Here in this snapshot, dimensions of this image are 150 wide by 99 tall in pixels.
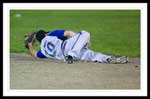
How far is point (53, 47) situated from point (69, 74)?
52 centimetres

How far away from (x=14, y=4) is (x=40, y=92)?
138 centimetres

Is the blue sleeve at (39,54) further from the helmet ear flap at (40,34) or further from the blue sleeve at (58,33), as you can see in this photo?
the blue sleeve at (58,33)

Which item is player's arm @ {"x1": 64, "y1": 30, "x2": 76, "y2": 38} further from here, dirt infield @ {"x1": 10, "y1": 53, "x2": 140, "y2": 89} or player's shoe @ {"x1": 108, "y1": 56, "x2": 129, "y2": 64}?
player's shoe @ {"x1": 108, "y1": 56, "x2": 129, "y2": 64}

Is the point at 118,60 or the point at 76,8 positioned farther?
the point at 118,60

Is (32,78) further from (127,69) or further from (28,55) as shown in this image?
(127,69)

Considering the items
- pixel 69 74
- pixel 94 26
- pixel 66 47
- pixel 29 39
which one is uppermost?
pixel 94 26

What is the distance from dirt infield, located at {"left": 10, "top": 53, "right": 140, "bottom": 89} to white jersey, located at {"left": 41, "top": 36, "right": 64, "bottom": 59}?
0.34ft

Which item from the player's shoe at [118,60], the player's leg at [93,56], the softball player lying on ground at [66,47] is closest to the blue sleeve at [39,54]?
the softball player lying on ground at [66,47]

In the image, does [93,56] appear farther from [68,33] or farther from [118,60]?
[68,33]

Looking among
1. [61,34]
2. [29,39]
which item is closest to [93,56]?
[61,34]

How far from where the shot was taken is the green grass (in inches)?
475

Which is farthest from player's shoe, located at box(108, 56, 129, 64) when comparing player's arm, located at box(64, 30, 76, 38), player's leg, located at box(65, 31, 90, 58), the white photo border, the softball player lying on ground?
player's arm, located at box(64, 30, 76, 38)

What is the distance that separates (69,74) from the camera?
39.3 ft

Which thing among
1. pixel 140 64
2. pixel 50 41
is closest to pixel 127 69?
pixel 140 64
